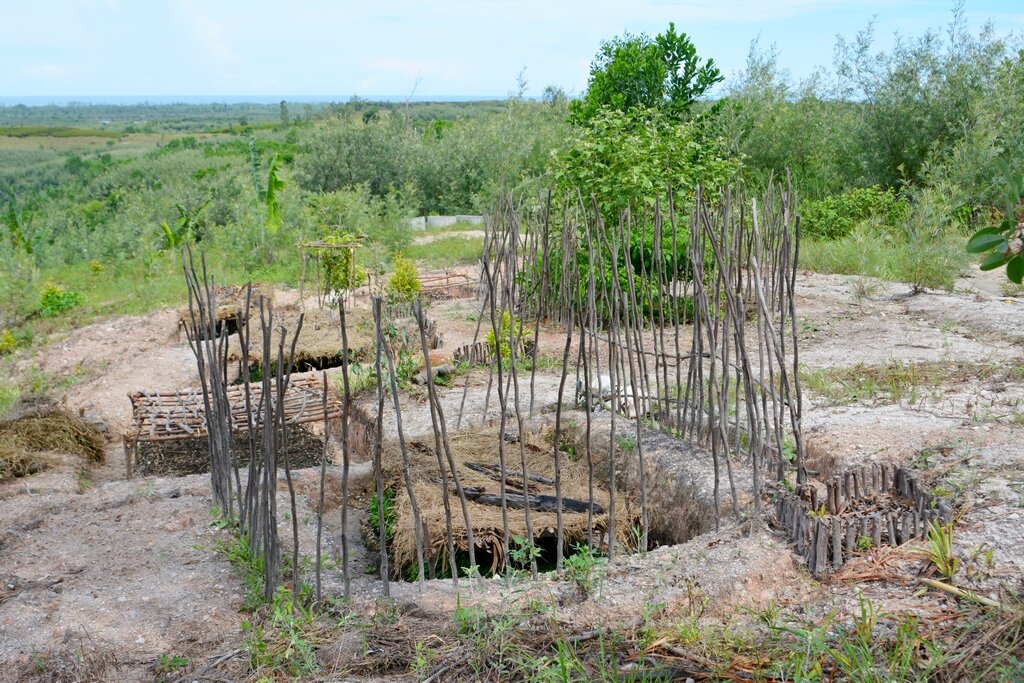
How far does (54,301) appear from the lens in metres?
9.85

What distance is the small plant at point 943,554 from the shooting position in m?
3.00

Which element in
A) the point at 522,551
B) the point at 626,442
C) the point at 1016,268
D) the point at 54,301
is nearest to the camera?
the point at 1016,268

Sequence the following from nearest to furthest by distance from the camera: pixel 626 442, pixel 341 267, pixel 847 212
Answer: pixel 626 442 < pixel 341 267 < pixel 847 212

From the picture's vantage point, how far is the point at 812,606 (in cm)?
297

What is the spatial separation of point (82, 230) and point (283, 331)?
44.7 ft

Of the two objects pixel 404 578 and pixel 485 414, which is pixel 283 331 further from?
pixel 485 414

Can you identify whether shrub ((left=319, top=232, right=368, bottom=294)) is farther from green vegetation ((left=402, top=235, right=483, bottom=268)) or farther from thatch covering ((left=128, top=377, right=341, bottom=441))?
green vegetation ((left=402, top=235, right=483, bottom=268))

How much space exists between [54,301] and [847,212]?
988cm

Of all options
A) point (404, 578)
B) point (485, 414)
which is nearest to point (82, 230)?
point (485, 414)

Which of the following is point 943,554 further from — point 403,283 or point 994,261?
point 403,283

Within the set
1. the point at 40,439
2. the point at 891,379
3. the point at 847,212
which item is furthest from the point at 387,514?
the point at 847,212

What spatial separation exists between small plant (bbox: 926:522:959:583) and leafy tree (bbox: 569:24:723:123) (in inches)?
401

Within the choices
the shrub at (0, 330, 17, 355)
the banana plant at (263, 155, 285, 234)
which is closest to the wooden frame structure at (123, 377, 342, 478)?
the shrub at (0, 330, 17, 355)

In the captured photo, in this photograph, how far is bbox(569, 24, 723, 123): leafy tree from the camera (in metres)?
12.7
